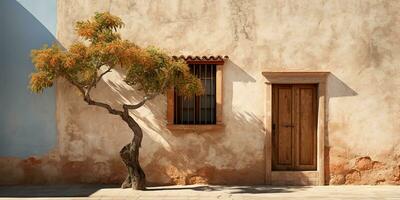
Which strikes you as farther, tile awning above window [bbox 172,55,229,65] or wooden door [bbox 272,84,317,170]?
wooden door [bbox 272,84,317,170]

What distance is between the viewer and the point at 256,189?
970cm

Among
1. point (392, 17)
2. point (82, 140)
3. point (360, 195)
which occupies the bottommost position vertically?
point (360, 195)

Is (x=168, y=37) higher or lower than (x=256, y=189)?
higher

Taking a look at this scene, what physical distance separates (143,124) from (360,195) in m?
4.62

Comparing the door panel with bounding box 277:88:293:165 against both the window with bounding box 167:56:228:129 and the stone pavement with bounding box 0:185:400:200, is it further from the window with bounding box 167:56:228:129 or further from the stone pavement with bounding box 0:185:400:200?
the window with bounding box 167:56:228:129

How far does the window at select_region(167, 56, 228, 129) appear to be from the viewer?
33.3ft

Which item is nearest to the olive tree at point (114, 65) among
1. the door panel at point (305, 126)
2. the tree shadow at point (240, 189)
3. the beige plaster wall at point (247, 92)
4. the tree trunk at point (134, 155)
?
the tree trunk at point (134, 155)

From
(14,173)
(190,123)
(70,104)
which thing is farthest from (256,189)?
(14,173)

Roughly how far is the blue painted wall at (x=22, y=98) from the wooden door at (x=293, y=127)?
4.82 metres

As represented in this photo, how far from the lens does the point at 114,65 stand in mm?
8992

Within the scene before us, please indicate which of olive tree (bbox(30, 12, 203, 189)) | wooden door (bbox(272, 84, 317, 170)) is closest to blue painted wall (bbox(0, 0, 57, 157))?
olive tree (bbox(30, 12, 203, 189))

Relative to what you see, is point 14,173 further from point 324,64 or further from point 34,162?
point 324,64

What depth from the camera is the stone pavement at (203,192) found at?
8930mm

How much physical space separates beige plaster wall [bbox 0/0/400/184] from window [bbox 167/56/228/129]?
0.19m
